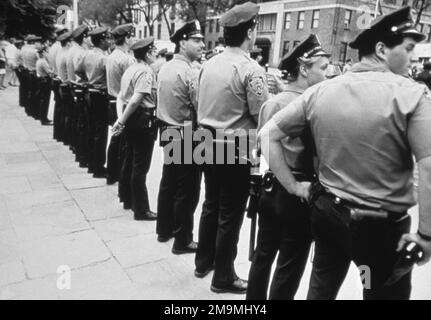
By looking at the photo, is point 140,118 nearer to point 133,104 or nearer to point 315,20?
point 133,104

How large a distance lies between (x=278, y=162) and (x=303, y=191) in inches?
8.2

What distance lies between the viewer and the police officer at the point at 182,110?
3477mm

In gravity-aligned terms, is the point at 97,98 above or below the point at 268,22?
below

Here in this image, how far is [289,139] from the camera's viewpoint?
7.32 ft

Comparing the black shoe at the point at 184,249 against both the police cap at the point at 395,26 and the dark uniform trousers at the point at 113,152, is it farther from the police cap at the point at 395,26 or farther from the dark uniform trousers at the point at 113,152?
the police cap at the point at 395,26

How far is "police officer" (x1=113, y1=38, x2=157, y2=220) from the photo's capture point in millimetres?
4027

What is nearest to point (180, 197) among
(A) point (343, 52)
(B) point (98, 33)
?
(B) point (98, 33)

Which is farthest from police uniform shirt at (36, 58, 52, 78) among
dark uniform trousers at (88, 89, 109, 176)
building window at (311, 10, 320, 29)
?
building window at (311, 10, 320, 29)

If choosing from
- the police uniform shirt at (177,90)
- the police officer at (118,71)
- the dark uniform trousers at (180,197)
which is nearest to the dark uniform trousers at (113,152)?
the police officer at (118,71)

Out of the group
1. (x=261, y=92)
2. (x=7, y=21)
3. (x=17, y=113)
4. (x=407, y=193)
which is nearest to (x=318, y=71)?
(x=261, y=92)

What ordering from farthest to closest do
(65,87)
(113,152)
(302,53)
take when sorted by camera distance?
1. (65,87)
2. (113,152)
3. (302,53)

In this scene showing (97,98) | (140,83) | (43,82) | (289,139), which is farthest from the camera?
(43,82)

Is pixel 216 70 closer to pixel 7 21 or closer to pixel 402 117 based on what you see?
pixel 402 117

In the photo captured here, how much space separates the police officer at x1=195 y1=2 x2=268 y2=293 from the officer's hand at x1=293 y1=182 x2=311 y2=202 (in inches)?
30.7
